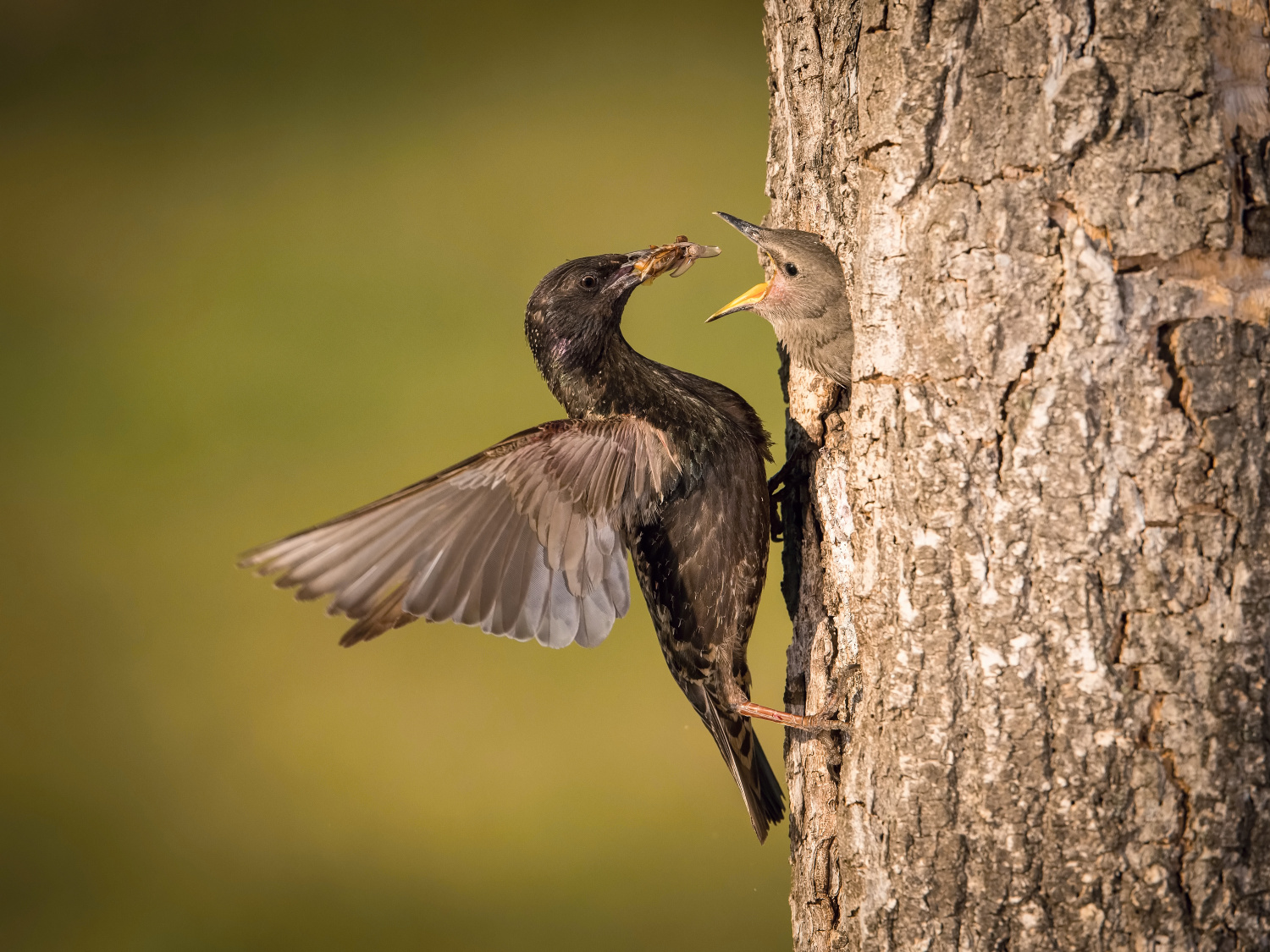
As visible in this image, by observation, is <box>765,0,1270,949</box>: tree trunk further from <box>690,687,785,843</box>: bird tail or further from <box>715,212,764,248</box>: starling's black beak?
<box>690,687,785,843</box>: bird tail

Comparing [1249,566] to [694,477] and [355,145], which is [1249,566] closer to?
[694,477]

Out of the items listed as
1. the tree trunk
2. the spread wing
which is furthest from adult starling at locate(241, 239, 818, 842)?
the tree trunk

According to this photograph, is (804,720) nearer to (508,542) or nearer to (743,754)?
(743,754)

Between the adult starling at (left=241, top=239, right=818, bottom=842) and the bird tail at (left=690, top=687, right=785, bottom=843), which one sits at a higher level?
the adult starling at (left=241, top=239, right=818, bottom=842)

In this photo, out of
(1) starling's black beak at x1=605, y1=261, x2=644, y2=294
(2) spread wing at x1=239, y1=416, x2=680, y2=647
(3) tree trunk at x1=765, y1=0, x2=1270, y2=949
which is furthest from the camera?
(1) starling's black beak at x1=605, y1=261, x2=644, y2=294

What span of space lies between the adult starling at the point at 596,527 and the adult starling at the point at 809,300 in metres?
0.18

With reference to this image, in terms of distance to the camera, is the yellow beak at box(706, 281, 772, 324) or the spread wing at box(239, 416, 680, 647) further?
the yellow beak at box(706, 281, 772, 324)

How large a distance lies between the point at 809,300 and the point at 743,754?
2.47ft

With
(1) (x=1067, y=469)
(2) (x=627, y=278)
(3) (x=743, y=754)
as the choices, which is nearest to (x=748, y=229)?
(2) (x=627, y=278)

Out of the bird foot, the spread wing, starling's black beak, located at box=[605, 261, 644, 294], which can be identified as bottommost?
the bird foot

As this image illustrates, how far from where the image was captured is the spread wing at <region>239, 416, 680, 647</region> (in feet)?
4.13

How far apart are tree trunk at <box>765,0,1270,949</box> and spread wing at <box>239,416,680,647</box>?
0.42m

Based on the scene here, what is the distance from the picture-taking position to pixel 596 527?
146 centimetres

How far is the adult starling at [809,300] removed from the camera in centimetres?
135
